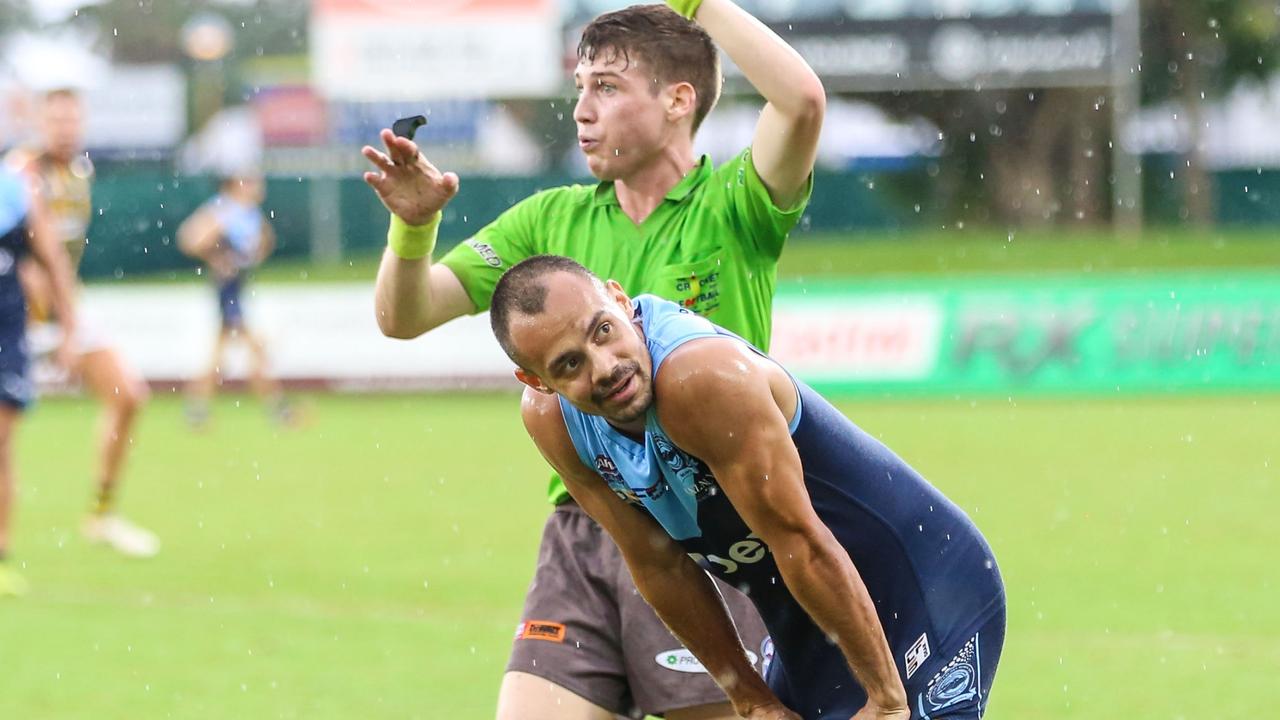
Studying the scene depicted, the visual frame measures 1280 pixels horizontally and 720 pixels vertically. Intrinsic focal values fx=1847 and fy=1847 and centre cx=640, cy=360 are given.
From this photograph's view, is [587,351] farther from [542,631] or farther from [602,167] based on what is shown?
[542,631]

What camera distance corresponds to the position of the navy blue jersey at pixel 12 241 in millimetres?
9516

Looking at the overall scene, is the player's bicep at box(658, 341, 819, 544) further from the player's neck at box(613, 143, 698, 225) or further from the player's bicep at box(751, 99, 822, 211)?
the player's neck at box(613, 143, 698, 225)

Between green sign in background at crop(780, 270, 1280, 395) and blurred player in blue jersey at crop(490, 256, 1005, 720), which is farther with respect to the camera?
green sign in background at crop(780, 270, 1280, 395)

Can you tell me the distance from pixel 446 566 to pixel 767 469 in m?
6.43

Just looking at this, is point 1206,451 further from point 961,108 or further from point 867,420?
point 961,108

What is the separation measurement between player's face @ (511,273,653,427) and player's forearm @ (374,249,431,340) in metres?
1.05

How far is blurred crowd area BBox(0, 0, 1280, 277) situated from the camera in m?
22.6

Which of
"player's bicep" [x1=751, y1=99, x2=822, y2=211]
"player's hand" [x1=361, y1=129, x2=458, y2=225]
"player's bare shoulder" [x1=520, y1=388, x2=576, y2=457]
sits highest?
"player's bicep" [x1=751, y1=99, x2=822, y2=211]

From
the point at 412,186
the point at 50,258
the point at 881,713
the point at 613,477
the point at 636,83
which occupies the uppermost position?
the point at 636,83

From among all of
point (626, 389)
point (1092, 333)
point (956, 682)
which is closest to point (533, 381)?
point (626, 389)

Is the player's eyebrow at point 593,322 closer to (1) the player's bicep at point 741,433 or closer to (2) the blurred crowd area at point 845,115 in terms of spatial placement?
(1) the player's bicep at point 741,433

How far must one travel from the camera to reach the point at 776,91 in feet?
13.7

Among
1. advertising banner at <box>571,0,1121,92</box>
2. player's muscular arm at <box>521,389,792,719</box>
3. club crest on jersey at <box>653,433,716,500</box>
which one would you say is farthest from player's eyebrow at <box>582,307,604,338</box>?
advertising banner at <box>571,0,1121,92</box>

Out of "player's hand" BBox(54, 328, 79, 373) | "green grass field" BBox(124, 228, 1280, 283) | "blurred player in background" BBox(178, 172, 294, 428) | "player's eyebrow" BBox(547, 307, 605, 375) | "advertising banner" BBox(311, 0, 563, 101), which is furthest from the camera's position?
"green grass field" BBox(124, 228, 1280, 283)
